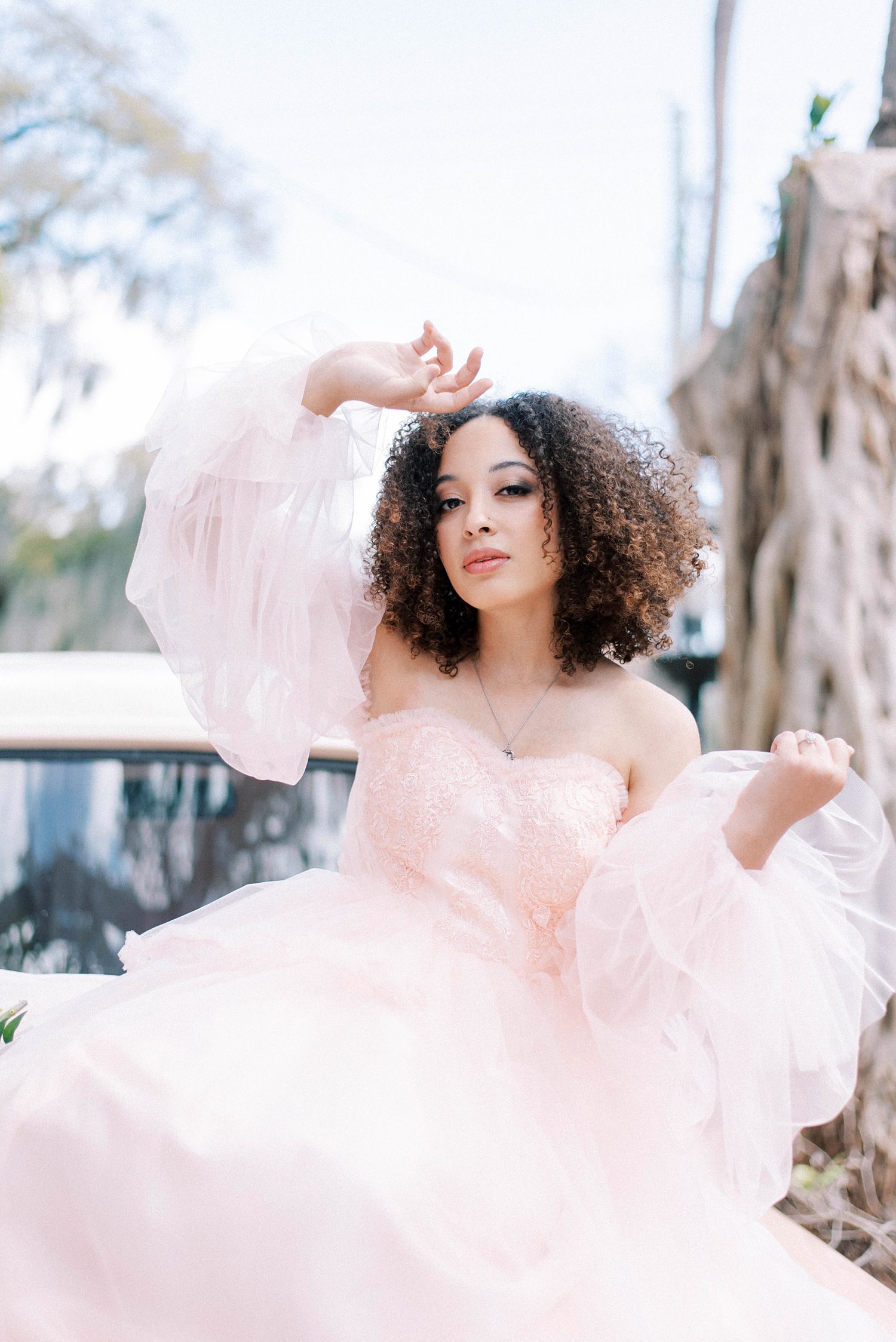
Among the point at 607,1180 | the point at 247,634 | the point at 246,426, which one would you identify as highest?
the point at 246,426

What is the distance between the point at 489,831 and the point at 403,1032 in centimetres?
35

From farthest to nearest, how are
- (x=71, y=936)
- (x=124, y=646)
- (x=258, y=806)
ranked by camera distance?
(x=124, y=646), (x=258, y=806), (x=71, y=936)

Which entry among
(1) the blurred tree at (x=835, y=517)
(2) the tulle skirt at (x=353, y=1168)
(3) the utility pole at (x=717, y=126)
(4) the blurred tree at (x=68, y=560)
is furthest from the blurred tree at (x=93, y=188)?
(2) the tulle skirt at (x=353, y=1168)

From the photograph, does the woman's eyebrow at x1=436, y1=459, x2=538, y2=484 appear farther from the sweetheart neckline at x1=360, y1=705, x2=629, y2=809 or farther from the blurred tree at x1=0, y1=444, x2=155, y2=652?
the blurred tree at x1=0, y1=444, x2=155, y2=652

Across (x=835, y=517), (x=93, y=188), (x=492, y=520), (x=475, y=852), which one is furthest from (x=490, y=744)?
(x=93, y=188)

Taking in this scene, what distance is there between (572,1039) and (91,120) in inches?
573

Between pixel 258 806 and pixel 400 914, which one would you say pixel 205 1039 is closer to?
pixel 400 914

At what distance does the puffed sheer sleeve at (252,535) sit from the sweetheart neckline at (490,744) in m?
0.12

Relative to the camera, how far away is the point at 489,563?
1715 millimetres

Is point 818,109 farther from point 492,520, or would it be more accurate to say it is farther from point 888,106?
point 492,520

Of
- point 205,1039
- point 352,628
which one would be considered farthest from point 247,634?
point 205,1039

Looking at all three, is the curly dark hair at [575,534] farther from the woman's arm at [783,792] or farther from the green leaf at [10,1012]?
the green leaf at [10,1012]

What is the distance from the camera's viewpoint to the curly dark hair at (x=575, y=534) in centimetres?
178

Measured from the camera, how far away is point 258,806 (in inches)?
93.0
